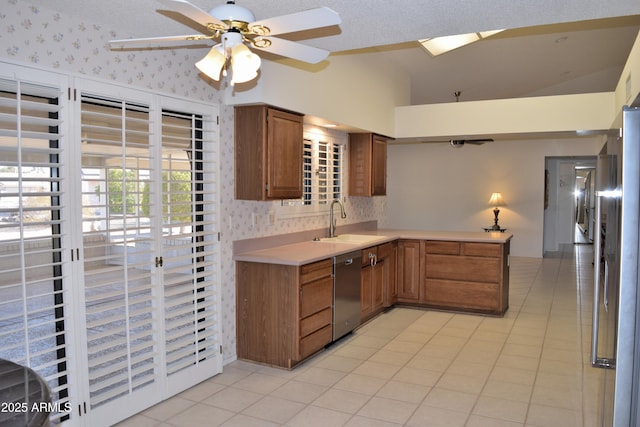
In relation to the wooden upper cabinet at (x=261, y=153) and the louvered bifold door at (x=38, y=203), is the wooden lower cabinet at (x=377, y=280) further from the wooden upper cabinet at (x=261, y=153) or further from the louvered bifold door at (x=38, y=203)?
the louvered bifold door at (x=38, y=203)

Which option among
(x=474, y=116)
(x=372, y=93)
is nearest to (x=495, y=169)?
(x=474, y=116)

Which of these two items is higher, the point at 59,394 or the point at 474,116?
the point at 474,116

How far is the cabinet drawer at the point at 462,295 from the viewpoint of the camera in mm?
5430

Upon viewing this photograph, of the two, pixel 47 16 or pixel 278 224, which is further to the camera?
pixel 278 224

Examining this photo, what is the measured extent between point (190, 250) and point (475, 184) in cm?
774

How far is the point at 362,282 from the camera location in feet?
16.1

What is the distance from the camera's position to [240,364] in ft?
13.0

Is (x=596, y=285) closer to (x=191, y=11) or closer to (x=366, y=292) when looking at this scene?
(x=191, y=11)

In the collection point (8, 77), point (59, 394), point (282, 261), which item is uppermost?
point (8, 77)

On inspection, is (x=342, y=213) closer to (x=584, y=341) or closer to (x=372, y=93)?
(x=372, y=93)

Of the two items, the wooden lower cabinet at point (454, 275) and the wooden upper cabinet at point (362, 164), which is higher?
the wooden upper cabinet at point (362, 164)

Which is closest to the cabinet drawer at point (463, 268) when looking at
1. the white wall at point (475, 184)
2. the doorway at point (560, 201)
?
the white wall at point (475, 184)

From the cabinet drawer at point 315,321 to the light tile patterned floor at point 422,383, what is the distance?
0.90ft

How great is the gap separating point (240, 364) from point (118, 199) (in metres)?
1.76
